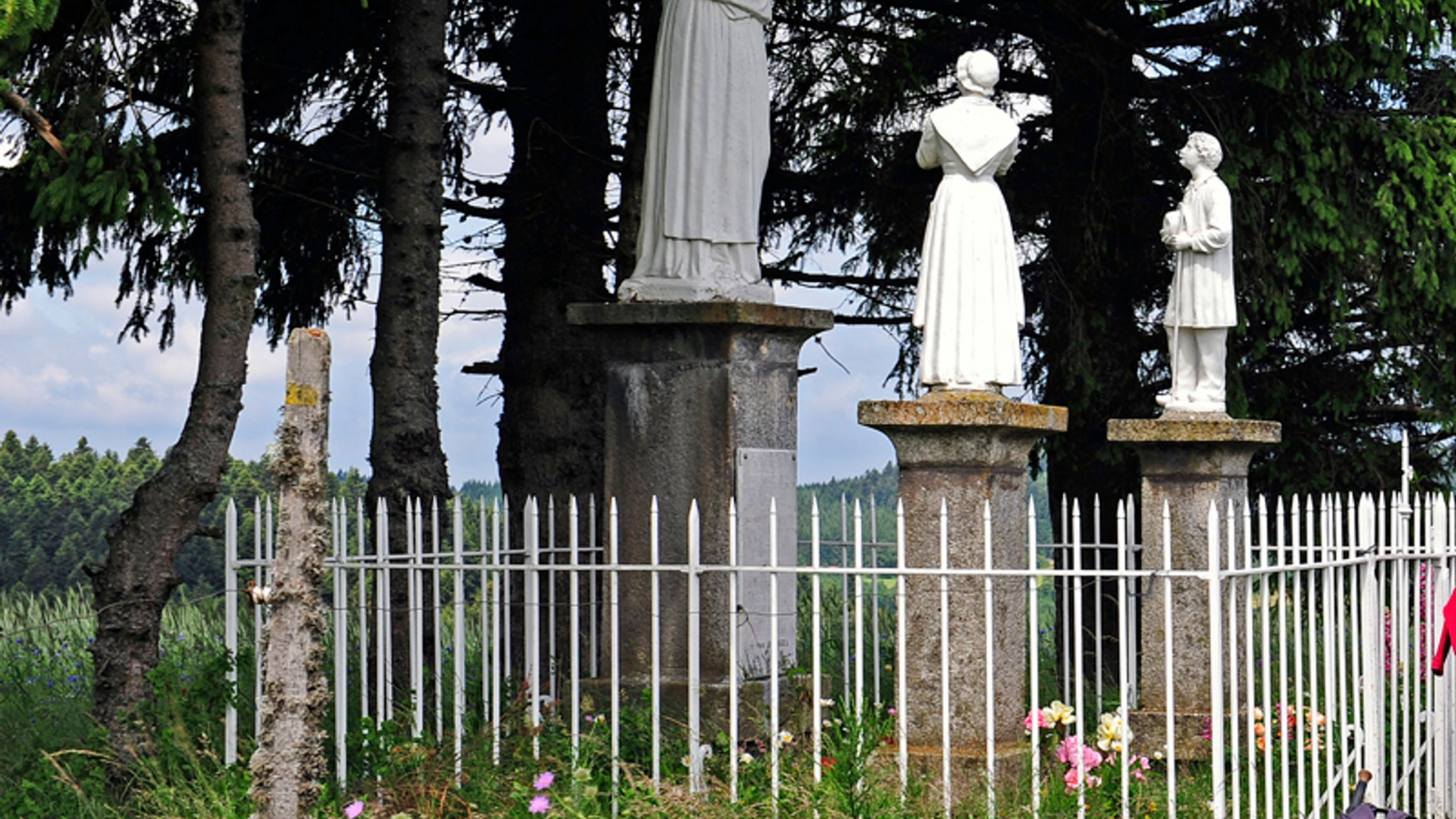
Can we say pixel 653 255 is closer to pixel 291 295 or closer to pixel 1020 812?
pixel 1020 812

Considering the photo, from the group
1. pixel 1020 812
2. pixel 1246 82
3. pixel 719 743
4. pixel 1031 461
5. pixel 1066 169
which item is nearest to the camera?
pixel 1020 812

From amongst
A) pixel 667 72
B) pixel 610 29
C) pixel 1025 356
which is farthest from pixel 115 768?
pixel 1025 356

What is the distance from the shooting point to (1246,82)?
11.0 m

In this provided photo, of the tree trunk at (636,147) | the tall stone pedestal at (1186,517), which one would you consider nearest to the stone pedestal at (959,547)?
the tall stone pedestal at (1186,517)

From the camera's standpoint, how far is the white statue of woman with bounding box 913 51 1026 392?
6793 millimetres

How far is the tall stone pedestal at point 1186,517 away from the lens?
28.9ft

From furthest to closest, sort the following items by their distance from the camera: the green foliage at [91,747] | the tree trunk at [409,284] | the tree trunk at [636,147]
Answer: the tree trunk at [636,147]
the tree trunk at [409,284]
the green foliage at [91,747]

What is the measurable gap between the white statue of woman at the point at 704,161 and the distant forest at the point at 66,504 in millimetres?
13057

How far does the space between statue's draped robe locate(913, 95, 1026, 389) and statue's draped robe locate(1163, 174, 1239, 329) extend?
101 inches

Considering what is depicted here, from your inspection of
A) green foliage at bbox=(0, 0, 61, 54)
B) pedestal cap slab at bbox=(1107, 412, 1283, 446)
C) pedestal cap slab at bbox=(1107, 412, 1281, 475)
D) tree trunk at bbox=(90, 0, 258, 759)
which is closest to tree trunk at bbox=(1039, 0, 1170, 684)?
pedestal cap slab at bbox=(1107, 412, 1281, 475)

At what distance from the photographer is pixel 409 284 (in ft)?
30.5

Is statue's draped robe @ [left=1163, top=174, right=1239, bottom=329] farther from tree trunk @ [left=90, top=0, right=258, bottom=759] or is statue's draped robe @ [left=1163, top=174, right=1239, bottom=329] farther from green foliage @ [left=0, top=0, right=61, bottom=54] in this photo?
green foliage @ [left=0, top=0, right=61, bottom=54]

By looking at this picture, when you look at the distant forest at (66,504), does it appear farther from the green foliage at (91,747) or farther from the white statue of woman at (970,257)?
the white statue of woman at (970,257)

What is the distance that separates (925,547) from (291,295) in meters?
7.35
